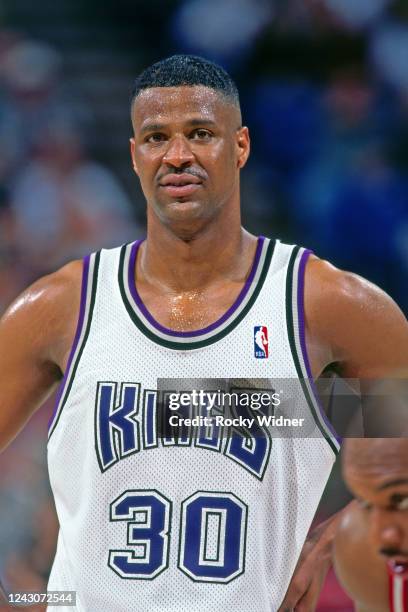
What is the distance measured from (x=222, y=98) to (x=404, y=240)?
85.7 inches

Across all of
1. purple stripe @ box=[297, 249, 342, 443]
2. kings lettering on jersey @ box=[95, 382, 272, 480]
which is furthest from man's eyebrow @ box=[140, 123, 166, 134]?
kings lettering on jersey @ box=[95, 382, 272, 480]

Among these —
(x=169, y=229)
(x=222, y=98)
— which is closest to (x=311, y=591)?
(x=169, y=229)

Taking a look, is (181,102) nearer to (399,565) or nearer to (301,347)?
(301,347)

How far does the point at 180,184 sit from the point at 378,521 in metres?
0.92

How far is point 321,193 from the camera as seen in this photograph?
434 centimetres

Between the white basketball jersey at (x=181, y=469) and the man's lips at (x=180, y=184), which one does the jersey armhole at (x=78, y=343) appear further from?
the man's lips at (x=180, y=184)

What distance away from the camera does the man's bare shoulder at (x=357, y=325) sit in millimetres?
2180

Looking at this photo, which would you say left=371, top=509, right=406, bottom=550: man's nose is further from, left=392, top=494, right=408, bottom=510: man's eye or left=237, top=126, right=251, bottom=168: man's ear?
left=237, top=126, right=251, bottom=168: man's ear

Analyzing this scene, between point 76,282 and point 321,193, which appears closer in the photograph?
point 76,282

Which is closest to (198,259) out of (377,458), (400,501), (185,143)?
(185,143)

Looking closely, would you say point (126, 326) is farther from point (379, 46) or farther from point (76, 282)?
point (379, 46)

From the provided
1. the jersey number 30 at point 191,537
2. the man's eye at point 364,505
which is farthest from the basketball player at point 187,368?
the man's eye at point 364,505

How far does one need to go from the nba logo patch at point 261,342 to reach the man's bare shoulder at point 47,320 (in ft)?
1.41

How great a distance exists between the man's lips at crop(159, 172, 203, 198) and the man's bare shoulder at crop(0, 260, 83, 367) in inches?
13.7
